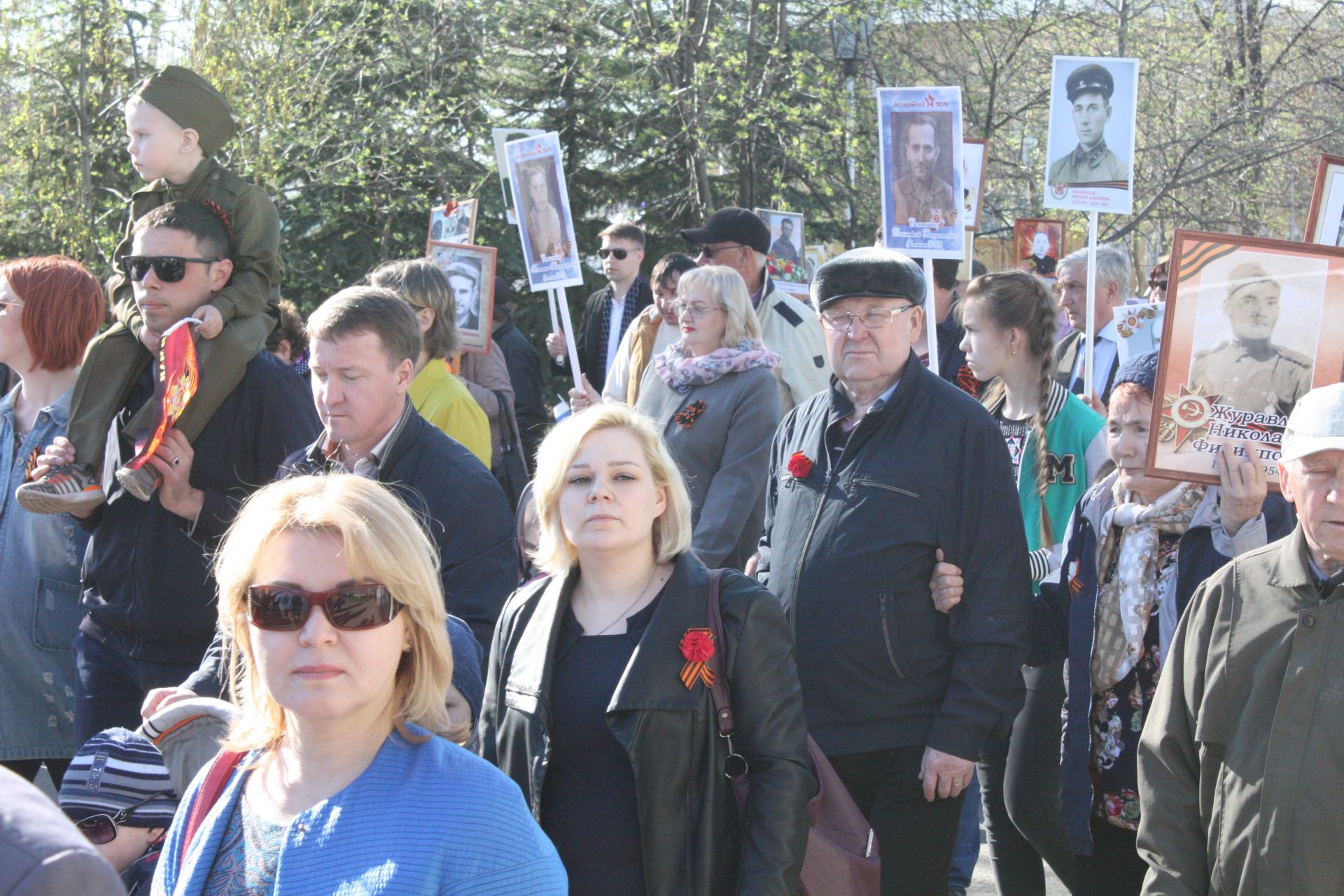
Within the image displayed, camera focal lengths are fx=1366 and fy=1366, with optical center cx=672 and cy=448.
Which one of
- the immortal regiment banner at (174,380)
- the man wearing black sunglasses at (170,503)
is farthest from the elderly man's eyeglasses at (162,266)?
the immortal regiment banner at (174,380)

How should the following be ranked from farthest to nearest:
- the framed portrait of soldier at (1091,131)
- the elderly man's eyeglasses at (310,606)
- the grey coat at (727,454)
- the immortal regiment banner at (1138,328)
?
the framed portrait of soldier at (1091,131) < the immortal regiment banner at (1138,328) < the grey coat at (727,454) < the elderly man's eyeglasses at (310,606)

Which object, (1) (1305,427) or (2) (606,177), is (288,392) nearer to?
(1) (1305,427)

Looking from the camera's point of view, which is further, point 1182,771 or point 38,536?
point 38,536

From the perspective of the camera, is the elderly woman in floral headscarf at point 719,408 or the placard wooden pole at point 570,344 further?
the placard wooden pole at point 570,344

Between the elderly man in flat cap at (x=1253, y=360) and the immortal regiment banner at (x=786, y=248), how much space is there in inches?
274

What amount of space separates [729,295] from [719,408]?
0.55 m

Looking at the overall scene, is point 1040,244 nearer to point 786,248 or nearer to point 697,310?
point 786,248

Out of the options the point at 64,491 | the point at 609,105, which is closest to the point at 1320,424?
the point at 64,491

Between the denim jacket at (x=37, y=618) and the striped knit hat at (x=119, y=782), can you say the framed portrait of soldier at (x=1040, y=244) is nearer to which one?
the denim jacket at (x=37, y=618)

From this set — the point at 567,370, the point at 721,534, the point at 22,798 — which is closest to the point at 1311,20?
the point at 567,370

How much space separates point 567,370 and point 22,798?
8349 mm

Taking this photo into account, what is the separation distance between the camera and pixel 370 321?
12.1ft

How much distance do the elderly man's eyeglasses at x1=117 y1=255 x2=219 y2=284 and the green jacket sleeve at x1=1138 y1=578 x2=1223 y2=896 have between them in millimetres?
3096

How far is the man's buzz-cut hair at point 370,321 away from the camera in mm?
3688
